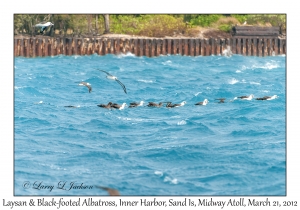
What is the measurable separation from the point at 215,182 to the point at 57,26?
80.1 ft

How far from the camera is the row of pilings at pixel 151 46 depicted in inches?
1496

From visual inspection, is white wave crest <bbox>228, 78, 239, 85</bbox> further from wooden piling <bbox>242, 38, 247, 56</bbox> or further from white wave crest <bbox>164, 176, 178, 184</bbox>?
white wave crest <bbox>164, 176, 178, 184</bbox>

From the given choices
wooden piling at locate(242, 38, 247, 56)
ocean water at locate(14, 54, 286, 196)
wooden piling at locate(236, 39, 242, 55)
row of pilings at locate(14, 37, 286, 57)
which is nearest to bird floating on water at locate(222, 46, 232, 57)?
row of pilings at locate(14, 37, 286, 57)

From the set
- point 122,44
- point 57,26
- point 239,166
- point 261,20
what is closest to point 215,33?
point 261,20

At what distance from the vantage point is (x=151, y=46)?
38188mm

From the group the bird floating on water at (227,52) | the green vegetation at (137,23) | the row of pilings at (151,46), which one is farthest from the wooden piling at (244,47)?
the green vegetation at (137,23)

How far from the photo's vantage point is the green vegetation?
38.7 metres

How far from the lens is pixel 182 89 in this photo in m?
30.0

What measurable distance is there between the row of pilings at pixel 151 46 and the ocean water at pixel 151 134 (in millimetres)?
3905

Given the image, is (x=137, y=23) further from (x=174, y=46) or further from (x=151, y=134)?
(x=151, y=134)
